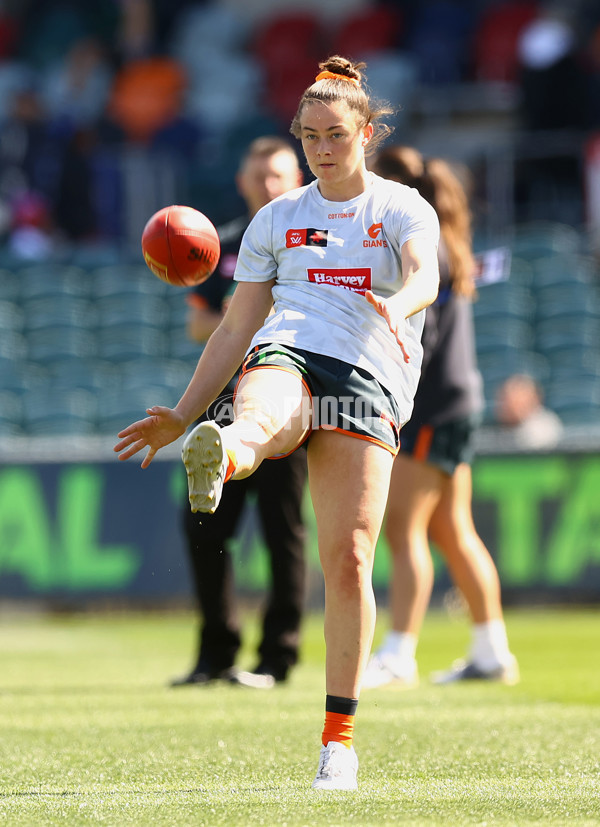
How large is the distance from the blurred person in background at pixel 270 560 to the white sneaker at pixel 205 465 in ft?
9.04

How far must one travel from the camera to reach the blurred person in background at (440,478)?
20.9ft

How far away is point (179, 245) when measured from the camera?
4465mm

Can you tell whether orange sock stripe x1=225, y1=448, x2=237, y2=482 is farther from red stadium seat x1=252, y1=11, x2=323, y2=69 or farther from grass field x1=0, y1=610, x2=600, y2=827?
red stadium seat x1=252, y1=11, x2=323, y2=69

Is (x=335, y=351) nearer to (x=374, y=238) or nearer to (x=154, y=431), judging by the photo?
(x=374, y=238)

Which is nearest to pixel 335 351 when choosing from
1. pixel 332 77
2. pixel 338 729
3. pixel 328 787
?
pixel 332 77

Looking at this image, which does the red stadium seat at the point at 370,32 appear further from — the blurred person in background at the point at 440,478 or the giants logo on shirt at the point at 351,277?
the giants logo on shirt at the point at 351,277

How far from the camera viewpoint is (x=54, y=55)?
57.6ft

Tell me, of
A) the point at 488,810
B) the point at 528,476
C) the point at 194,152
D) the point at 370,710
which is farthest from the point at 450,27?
the point at 488,810

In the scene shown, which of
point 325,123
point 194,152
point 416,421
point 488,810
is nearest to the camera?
point 488,810

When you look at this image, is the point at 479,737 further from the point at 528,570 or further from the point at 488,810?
the point at 528,570

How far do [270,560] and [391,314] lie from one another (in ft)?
9.52

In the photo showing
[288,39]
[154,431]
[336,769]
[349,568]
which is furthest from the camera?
[288,39]

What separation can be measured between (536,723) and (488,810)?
1777 mm

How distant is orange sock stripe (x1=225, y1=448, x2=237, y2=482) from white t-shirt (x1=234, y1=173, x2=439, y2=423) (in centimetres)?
49
